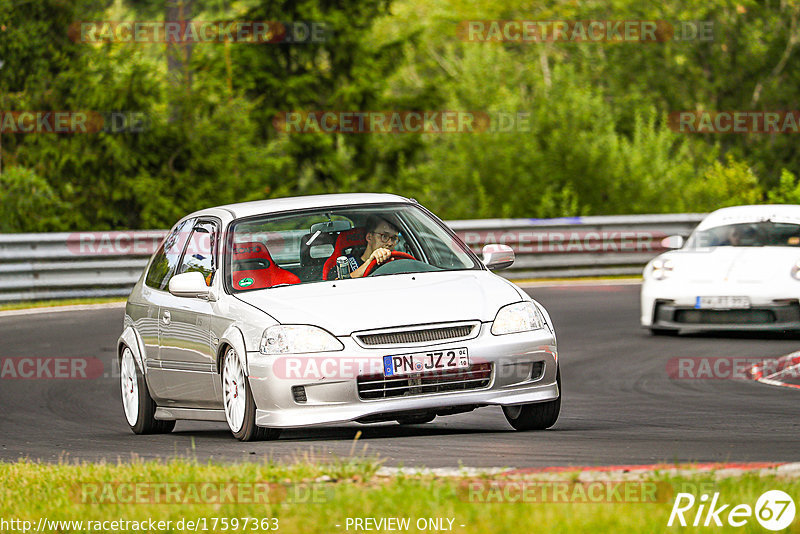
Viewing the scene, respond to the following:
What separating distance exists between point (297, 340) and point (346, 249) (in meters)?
1.66

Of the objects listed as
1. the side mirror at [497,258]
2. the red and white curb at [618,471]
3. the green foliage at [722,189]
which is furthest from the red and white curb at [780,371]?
the green foliage at [722,189]

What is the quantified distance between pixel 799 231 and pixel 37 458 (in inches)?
387

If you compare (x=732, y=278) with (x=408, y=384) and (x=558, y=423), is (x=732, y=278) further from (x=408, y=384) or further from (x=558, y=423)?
(x=408, y=384)

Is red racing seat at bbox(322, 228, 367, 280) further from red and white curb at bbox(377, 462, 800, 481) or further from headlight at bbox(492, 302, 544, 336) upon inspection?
red and white curb at bbox(377, 462, 800, 481)

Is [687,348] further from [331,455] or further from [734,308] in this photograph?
[331,455]

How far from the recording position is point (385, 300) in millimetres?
8578

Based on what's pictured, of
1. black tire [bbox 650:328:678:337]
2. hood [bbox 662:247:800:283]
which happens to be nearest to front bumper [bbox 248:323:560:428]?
hood [bbox 662:247:800:283]

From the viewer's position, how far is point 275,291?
9016 mm

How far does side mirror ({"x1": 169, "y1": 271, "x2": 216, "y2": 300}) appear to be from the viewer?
933 cm

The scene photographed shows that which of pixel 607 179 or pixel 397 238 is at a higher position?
pixel 397 238

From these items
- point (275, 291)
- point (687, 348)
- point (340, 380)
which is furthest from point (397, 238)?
point (687, 348)

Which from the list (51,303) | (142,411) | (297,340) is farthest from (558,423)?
(51,303)

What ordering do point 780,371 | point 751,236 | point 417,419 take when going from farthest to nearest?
point 751,236 → point 780,371 → point 417,419

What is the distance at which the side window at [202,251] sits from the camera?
970 centimetres
